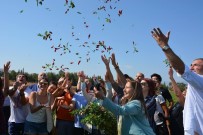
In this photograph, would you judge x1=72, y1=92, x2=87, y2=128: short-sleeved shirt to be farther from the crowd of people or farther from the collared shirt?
the collared shirt

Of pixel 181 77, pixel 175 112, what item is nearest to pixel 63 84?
pixel 175 112

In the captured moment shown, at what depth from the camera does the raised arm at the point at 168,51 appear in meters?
3.58

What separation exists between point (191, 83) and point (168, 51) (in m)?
0.50

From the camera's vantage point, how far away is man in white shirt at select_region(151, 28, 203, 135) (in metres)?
3.62

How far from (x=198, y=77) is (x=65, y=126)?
18.1 feet

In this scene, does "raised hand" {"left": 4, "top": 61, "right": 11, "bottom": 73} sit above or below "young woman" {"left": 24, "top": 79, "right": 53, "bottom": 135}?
above

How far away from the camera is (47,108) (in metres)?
8.09

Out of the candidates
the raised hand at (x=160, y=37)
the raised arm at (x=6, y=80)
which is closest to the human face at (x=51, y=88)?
the raised arm at (x=6, y=80)

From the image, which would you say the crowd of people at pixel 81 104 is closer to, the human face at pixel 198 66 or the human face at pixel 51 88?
the human face at pixel 51 88

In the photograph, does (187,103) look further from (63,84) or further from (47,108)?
(63,84)

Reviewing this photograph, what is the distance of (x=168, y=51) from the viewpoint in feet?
11.9

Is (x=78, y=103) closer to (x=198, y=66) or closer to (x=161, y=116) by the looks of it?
(x=161, y=116)

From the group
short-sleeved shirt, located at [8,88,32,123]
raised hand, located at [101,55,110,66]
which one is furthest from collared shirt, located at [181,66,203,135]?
short-sleeved shirt, located at [8,88,32,123]

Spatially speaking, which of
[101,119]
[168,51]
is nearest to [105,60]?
[101,119]
